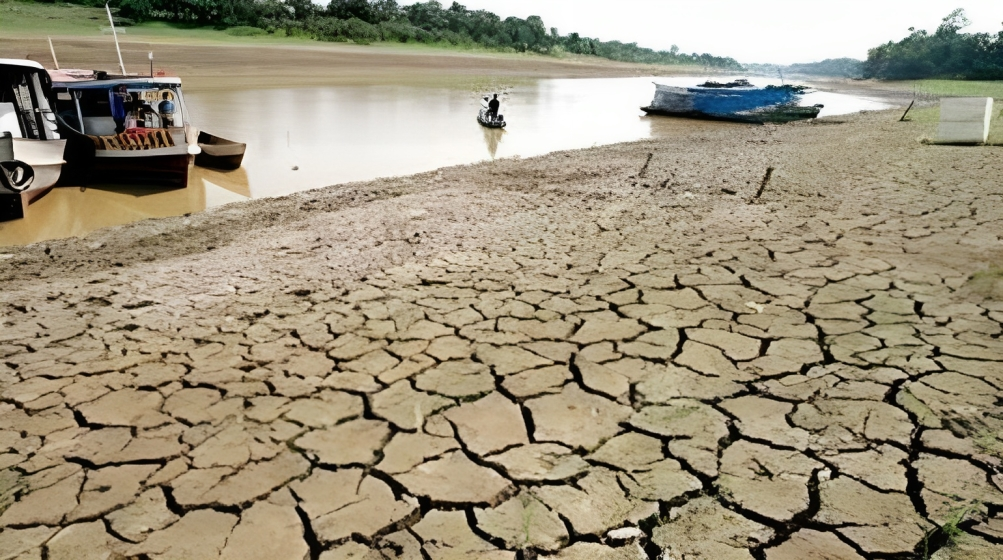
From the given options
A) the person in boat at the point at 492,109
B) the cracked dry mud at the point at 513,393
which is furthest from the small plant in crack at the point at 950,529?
the person in boat at the point at 492,109

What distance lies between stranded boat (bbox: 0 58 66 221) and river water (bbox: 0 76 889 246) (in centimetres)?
34

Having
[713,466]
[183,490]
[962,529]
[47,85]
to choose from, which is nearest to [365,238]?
[183,490]

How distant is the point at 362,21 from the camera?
4938 centimetres

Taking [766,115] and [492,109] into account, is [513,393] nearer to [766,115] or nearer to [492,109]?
[492,109]

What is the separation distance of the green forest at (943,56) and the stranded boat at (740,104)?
4117 cm

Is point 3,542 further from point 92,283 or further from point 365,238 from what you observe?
point 365,238

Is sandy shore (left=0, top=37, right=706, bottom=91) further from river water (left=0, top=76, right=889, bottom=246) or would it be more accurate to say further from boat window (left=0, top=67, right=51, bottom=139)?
boat window (left=0, top=67, right=51, bottom=139)

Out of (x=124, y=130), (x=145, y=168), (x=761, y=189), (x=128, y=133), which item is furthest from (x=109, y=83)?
(x=761, y=189)

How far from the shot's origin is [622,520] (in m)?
2.13

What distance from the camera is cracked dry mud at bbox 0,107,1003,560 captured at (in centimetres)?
211

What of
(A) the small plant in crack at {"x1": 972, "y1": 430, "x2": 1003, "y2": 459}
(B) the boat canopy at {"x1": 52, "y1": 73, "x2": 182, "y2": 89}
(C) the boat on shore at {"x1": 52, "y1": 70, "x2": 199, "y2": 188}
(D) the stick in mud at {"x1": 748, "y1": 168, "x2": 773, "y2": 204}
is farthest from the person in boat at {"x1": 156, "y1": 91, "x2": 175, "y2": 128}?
(A) the small plant in crack at {"x1": 972, "y1": 430, "x2": 1003, "y2": 459}

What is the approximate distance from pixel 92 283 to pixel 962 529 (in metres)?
5.68

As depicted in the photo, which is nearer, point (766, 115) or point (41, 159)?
point (41, 159)

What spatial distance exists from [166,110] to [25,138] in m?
2.44
